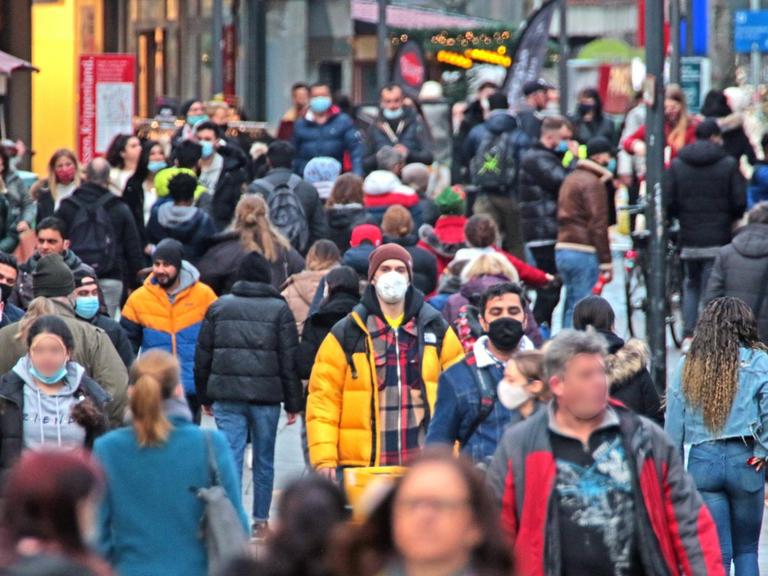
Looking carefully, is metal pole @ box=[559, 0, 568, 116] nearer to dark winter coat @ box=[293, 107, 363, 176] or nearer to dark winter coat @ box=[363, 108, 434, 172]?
dark winter coat @ box=[363, 108, 434, 172]

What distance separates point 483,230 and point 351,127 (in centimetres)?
646

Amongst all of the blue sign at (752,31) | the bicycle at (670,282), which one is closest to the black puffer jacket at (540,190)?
the bicycle at (670,282)

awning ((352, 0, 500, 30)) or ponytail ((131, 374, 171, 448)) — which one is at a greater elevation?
awning ((352, 0, 500, 30))

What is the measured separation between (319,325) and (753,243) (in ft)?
12.2

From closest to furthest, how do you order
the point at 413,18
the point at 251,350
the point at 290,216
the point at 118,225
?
the point at 251,350
the point at 118,225
the point at 290,216
the point at 413,18

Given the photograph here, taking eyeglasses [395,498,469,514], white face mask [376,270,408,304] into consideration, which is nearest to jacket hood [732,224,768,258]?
white face mask [376,270,408,304]

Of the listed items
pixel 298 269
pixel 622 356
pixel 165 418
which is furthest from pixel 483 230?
pixel 165 418

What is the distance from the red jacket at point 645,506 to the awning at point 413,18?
36.7m

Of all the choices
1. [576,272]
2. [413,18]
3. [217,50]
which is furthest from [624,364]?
[413,18]

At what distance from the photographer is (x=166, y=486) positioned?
24.0 ft

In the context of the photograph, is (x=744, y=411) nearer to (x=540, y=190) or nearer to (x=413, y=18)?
(x=540, y=190)

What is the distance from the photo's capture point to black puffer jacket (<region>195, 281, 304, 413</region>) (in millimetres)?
11797

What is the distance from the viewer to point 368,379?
10.1 metres

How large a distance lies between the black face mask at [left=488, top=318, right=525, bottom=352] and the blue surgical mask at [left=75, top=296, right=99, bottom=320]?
3379 mm
